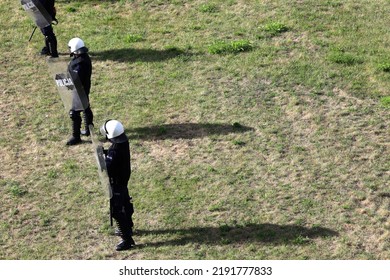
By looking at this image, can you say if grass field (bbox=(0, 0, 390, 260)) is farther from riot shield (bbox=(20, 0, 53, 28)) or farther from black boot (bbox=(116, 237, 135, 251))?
riot shield (bbox=(20, 0, 53, 28))

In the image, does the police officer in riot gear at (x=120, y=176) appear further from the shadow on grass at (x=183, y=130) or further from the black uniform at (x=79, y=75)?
the shadow on grass at (x=183, y=130)

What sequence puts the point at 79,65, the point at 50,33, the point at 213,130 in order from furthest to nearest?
1. the point at 50,33
2. the point at 213,130
3. the point at 79,65

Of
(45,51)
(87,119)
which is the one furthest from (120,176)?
(45,51)

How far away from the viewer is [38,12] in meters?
22.0

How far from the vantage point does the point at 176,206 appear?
17188 mm

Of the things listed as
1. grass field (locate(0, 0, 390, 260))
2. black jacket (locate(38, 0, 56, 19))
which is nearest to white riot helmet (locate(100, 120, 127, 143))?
grass field (locate(0, 0, 390, 260))

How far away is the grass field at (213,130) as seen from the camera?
16.5 m

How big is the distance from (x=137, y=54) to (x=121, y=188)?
282 inches

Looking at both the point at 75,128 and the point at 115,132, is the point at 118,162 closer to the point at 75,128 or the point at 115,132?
the point at 115,132

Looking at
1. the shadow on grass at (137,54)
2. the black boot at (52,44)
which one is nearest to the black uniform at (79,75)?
the shadow on grass at (137,54)

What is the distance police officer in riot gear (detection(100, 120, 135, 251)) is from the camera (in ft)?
51.6

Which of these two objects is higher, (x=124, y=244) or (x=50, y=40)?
(x=50, y=40)

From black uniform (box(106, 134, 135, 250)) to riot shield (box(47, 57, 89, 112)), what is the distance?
3.27 m

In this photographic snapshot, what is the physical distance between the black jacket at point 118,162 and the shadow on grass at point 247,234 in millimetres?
1360
